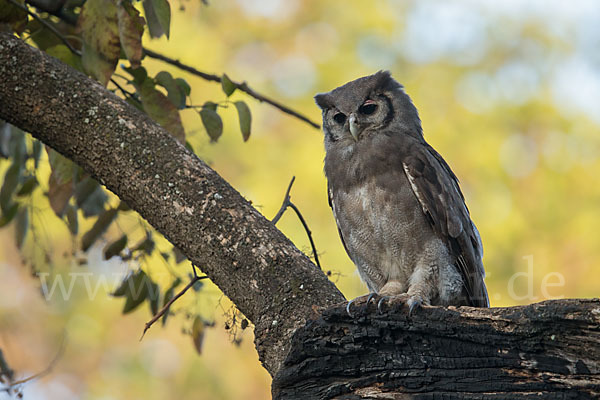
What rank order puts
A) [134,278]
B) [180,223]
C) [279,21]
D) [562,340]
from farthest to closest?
1. [279,21]
2. [134,278]
3. [180,223]
4. [562,340]

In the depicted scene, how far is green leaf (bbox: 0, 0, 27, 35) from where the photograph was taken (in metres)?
2.69

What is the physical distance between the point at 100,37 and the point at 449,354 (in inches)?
72.2

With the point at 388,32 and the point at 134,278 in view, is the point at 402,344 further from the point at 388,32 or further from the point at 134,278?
the point at 388,32

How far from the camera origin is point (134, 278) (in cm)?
317

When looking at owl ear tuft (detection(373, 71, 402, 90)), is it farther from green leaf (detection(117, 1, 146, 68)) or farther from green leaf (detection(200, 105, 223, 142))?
green leaf (detection(117, 1, 146, 68))

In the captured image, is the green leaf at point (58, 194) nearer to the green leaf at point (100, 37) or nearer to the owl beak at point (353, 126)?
the green leaf at point (100, 37)

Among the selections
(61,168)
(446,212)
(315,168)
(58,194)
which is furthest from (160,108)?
(315,168)

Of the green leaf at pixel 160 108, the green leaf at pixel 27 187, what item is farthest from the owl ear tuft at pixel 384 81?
the green leaf at pixel 27 187

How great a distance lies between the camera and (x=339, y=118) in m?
3.91

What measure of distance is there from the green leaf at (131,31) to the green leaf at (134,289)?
1071 mm

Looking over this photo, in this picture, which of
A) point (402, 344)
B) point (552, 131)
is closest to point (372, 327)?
point (402, 344)

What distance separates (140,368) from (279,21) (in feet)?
19.7

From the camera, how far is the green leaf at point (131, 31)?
258 cm

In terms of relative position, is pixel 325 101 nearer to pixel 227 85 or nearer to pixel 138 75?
pixel 227 85
